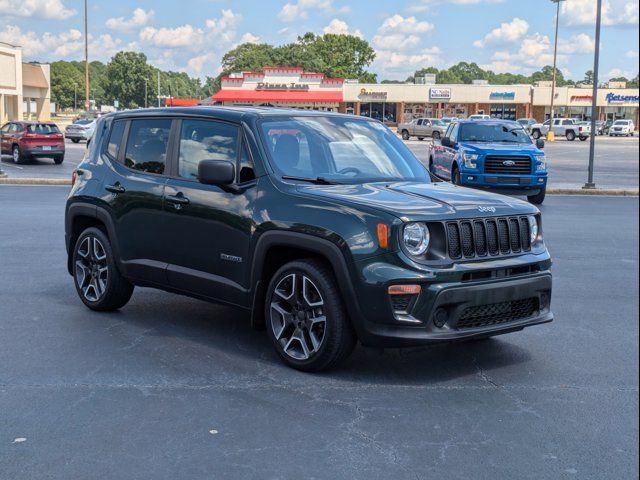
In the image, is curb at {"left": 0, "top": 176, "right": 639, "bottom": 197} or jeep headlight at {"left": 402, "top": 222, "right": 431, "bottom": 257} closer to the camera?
jeep headlight at {"left": 402, "top": 222, "right": 431, "bottom": 257}

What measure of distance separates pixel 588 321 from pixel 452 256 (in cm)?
258

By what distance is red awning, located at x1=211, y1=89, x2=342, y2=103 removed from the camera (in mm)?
78625

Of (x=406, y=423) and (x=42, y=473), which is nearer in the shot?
(x=42, y=473)

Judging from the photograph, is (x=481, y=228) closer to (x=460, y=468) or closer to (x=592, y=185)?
(x=460, y=468)

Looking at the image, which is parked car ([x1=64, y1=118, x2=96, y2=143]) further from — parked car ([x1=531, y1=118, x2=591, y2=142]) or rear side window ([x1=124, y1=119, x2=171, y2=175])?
rear side window ([x1=124, y1=119, x2=171, y2=175])

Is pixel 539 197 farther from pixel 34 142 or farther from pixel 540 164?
pixel 34 142

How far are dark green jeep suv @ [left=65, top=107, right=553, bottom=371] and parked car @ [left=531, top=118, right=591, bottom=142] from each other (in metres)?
63.6

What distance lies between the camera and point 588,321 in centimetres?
723

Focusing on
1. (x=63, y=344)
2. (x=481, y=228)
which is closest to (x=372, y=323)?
(x=481, y=228)

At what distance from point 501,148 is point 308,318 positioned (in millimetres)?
13644

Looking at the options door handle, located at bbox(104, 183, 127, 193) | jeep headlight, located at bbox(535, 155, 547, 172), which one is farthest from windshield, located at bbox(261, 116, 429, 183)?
jeep headlight, located at bbox(535, 155, 547, 172)

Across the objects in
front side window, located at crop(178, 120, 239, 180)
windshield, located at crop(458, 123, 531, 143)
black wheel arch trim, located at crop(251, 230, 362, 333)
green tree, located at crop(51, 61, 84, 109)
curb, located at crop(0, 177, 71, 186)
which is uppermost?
green tree, located at crop(51, 61, 84, 109)

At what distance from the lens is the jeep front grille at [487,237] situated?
17.4 feet

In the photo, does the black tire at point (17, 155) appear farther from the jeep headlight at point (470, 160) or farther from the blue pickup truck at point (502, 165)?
the jeep headlight at point (470, 160)
